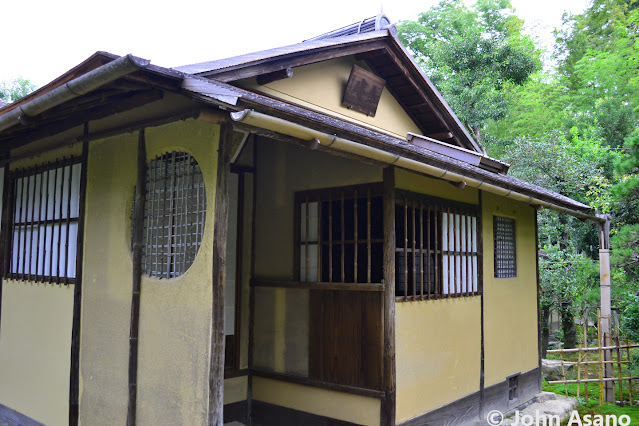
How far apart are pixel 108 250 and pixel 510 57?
54.4ft

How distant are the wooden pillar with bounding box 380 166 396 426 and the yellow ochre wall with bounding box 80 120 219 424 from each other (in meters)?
2.29

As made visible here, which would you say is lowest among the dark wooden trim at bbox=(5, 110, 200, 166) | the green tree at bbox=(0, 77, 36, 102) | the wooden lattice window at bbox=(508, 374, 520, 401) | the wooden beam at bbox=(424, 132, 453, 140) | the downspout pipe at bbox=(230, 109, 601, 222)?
the wooden lattice window at bbox=(508, 374, 520, 401)

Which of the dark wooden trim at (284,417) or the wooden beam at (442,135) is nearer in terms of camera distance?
the dark wooden trim at (284,417)

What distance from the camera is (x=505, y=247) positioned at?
356 inches

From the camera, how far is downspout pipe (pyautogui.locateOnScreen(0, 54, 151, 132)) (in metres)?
3.54

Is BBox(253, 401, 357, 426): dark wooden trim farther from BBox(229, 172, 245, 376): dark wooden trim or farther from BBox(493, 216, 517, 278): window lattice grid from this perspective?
BBox(493, 216, 517, 278): window lattice grid

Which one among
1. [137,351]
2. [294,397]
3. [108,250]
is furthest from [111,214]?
[294,397]

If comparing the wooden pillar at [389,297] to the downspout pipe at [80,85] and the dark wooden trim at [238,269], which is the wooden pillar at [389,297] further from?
the downspout pipe at [80,85]

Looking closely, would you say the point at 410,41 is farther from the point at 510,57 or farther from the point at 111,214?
the point at 111,214

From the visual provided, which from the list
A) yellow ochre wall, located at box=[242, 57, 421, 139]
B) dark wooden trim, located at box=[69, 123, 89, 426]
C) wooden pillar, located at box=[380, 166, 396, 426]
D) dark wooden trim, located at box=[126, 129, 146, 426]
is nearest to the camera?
dark wooden trim, located at box=[126, 129, 146, 426]

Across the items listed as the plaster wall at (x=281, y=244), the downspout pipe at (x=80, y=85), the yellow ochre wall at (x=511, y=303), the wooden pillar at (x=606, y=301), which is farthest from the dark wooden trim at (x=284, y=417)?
the wooden pillar at (x=606, y=301)

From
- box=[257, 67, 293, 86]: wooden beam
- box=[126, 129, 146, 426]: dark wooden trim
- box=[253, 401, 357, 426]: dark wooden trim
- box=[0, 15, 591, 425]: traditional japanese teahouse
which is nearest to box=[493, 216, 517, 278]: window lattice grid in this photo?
box=[0, 15, 591, 425]: traditional japanese teahouse

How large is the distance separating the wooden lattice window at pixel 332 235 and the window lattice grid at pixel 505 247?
2785 millimetres

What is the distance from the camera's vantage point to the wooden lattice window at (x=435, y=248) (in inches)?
257
